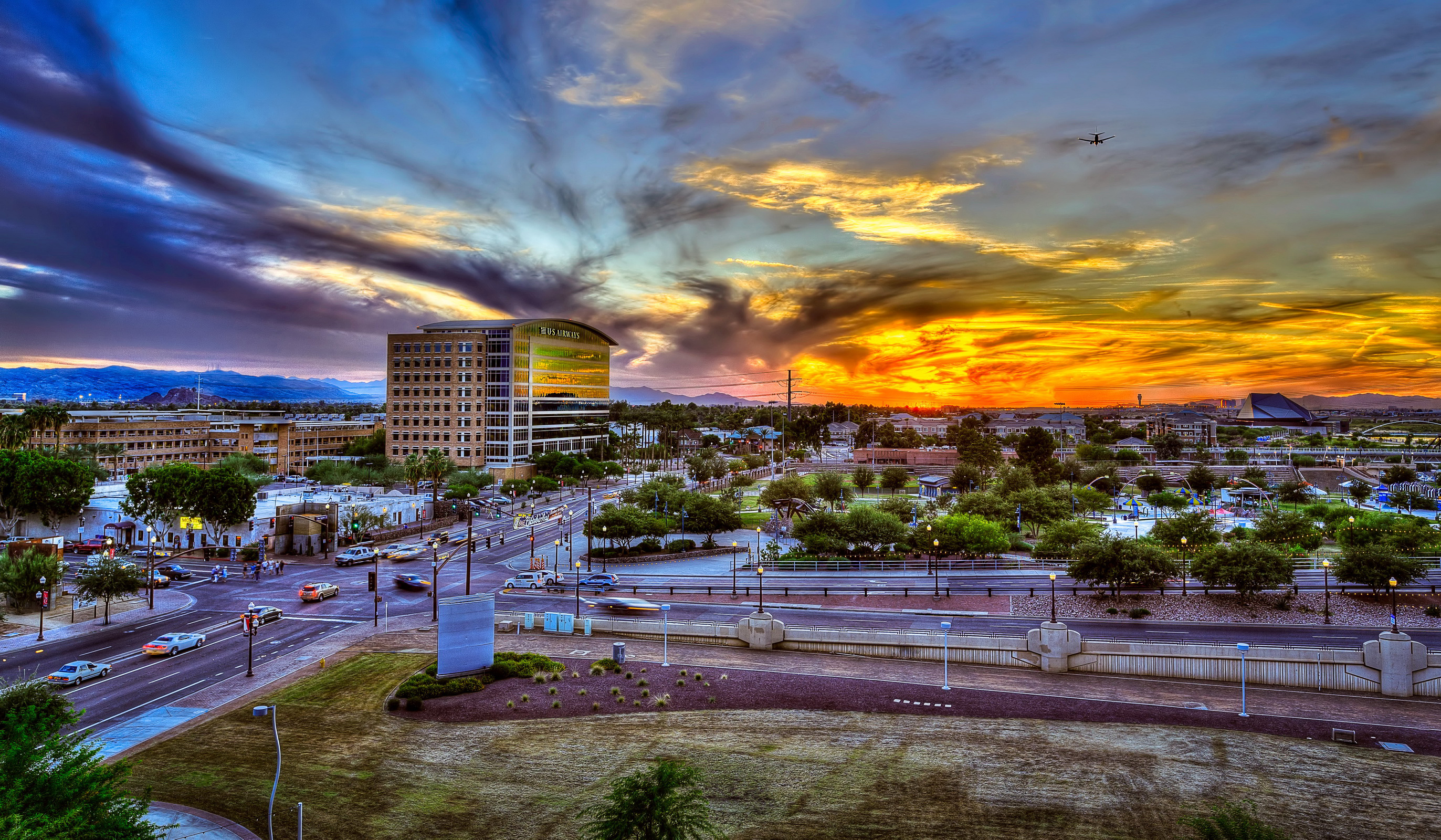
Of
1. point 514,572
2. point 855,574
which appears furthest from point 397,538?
point 855,574

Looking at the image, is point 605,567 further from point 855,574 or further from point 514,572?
point 855,574

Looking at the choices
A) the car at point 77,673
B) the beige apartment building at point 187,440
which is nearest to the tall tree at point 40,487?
the car at point 77,673

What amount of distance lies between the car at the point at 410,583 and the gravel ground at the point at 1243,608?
43.8 metres

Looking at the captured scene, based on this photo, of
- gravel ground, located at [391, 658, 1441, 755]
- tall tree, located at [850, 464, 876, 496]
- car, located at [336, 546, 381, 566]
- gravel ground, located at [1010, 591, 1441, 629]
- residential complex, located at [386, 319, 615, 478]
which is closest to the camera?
gravel ground, located at [391, 658, 1441, 755]

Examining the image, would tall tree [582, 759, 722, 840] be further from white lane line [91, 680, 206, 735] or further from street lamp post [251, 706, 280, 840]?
white lane line [91, 680, 206, 735]

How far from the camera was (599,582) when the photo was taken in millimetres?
53500

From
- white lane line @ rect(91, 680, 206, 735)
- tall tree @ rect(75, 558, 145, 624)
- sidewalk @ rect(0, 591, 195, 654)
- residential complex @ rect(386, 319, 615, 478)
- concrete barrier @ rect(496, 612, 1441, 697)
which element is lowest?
sidewalk @ rect(0, 591, 195, 654)

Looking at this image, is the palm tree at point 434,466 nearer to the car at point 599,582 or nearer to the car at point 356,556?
the car at point 356,556

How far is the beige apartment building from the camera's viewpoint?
12569 cm

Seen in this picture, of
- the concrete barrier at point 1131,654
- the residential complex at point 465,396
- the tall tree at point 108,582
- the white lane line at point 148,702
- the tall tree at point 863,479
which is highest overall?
the residential complex at point 465,396

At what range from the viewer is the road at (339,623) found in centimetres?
3278

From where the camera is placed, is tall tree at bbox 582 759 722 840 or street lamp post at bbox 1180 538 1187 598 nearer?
tall tree at bbox 582 759 722 840

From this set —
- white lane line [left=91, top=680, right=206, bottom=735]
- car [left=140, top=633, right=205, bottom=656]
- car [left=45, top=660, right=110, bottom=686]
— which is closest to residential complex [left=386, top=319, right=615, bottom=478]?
car [left=140, top=633, right=205, bottom=656]

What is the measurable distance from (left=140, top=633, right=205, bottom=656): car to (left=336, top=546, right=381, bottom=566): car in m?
21.4
